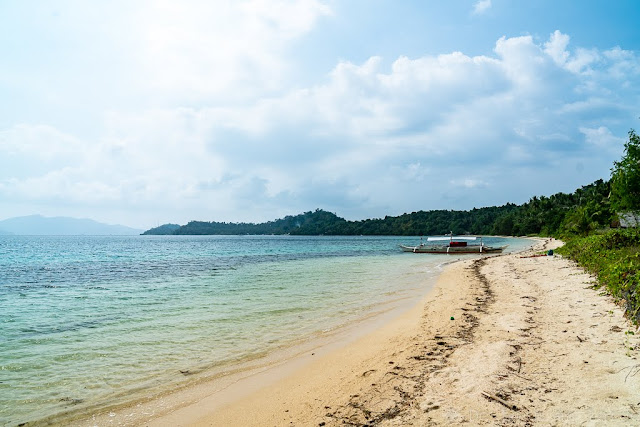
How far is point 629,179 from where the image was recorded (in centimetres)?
2489

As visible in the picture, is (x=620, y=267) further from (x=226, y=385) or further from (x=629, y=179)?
(x=629, y=179)

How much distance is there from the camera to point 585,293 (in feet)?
40.1

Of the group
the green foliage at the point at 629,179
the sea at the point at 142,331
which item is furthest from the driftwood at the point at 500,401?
the green foliage at the point at 629,179

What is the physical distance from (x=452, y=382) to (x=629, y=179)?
89.5ft

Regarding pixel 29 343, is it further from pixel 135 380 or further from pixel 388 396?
pixel 388 396

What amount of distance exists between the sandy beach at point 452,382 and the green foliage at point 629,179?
1982 centimetres

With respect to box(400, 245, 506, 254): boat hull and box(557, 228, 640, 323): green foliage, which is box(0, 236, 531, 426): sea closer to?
box(557, 228, 640, 323): green foliage

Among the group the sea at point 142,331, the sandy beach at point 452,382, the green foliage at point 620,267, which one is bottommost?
the sea at point 142,331

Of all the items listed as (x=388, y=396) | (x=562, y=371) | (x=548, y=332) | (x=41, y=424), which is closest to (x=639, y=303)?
(x=548, y=332)

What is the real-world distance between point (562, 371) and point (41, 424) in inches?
349

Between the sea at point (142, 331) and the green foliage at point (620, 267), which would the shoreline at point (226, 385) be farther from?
the green foliage at point (620, 267)

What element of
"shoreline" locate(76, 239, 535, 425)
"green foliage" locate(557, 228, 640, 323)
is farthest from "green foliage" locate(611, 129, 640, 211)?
"shoreline" locate(76, 239, 535, 425)

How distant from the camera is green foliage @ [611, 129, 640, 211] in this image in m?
24.9

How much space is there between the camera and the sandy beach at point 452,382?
4996 mm
